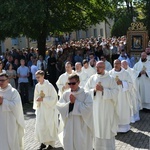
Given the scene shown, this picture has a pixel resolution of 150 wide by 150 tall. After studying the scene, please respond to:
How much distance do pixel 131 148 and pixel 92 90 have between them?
180cm

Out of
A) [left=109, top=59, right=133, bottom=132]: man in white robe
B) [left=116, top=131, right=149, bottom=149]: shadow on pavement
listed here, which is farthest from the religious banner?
[left=116, top=131, right=149, bottom=149]: shadow on pavement

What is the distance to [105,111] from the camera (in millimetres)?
8297

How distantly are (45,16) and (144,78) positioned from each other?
853 centimetres

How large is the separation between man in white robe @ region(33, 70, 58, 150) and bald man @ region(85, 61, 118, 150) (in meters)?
1.15

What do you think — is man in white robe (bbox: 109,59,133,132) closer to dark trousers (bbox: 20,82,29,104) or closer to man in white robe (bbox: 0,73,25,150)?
man in white robe (bbox: 0,73,25,150)

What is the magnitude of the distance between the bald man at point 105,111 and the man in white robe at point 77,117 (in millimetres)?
1369

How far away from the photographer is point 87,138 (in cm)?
696

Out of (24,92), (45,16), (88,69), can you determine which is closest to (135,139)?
(88,69)

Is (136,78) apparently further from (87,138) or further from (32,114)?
(87,138)

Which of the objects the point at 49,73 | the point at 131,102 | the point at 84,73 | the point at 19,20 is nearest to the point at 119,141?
the point at 131,102

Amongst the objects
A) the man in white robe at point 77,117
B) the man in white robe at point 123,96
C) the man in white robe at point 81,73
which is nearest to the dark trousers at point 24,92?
the man in white robe at point 81,73

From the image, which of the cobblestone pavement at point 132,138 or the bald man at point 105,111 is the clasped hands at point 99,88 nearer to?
the bald man at point 105,111

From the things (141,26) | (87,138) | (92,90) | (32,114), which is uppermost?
(141,26)

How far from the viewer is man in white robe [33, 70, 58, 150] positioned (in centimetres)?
873
